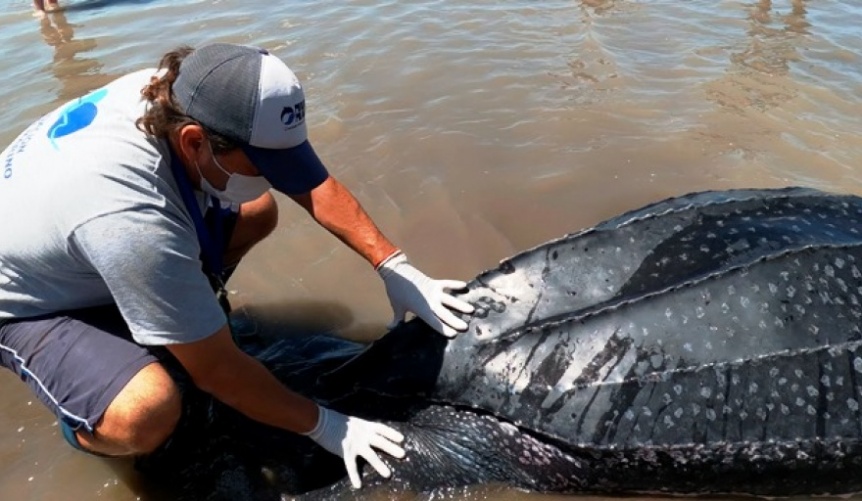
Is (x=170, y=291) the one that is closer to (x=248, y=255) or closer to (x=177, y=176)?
(x=177, y=176)

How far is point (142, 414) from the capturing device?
224 cm

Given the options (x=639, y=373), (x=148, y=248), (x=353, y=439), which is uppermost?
(x=148, y=248)

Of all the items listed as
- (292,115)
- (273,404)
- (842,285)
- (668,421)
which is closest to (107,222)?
(292,115)

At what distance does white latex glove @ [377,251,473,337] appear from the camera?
248 centimetres

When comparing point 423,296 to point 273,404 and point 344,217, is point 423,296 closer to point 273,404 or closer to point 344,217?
point 344,217

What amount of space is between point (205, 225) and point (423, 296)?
2.46 feet

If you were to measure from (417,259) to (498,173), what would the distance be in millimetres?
872

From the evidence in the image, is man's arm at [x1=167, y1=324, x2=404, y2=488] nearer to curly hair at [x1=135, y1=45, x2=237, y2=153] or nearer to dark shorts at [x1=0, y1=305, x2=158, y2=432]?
dark shorts at [x1=0, y1=305, x2=158, y2=432]

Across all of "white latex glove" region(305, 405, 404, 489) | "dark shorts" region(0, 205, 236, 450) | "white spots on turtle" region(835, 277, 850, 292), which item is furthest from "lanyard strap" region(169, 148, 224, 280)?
"white spots on turtle" region(835, 277, 850, 292)

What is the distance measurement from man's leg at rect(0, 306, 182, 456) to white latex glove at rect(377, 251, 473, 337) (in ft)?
2.65

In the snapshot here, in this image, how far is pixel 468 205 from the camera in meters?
3.95

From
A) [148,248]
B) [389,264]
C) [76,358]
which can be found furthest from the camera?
[389,264]

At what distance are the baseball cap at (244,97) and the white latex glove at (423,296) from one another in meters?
0.70

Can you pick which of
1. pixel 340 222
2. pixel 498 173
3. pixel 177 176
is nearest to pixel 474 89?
pixel 498 173
